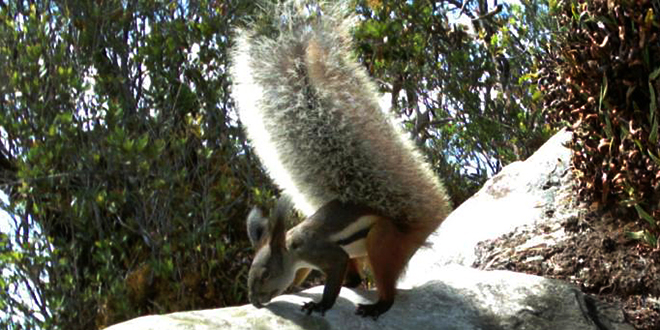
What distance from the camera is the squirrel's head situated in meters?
3.98

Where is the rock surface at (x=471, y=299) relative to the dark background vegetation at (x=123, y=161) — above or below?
below

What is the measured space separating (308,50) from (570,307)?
1673mm

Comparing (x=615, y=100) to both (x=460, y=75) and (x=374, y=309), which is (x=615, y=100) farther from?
(x=460, y=75)

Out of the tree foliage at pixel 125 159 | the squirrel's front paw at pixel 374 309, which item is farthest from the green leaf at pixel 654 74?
the tree foliage at pixel 125 159

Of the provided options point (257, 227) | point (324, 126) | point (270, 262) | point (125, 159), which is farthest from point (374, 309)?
point (125, 159)

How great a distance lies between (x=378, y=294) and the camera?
4.18 m

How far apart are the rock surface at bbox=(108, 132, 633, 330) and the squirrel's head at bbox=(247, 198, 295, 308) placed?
66mm

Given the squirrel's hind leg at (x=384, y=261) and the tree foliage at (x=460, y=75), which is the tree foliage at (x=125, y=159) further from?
the squirrel's hind leg at (x=384, y=261)

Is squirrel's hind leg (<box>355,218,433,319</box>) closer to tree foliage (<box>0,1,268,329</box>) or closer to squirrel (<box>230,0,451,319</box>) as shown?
squirrel (<box>230,0,451,319</box>)

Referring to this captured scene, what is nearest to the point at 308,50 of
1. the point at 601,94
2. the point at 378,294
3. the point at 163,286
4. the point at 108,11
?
the point at 378,294

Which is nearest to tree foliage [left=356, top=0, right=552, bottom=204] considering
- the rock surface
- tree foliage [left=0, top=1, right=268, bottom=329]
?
tree foliage [left=0, top=1, right=268, bottom=329]

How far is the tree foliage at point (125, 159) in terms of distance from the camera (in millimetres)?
Result: 7871

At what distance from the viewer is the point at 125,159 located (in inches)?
307

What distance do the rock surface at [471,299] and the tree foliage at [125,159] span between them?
2.22m
